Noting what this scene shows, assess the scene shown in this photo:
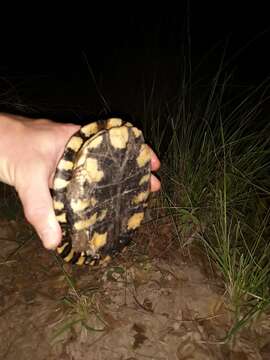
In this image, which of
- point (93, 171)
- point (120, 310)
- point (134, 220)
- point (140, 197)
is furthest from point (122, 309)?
point (93, 171)

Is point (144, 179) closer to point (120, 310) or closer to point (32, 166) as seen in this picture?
point (32, 166)

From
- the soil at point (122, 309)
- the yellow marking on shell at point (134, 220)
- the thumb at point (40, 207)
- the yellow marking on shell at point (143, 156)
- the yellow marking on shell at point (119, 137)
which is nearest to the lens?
the thumb at point (40, 207)

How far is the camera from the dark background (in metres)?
4.32

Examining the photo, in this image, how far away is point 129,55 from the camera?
5.10 m

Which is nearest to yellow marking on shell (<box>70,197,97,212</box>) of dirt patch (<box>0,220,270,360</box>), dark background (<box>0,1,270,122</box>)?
dirt patch (<box>0,220,270,360</box>)

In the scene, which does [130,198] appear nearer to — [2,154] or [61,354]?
[2,154]

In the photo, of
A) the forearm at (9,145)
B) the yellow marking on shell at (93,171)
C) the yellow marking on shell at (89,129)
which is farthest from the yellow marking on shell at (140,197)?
the forearm at (9,145)

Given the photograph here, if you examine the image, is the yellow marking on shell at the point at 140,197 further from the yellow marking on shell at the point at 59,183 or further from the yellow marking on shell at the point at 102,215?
the yellow marking on shell at the point at 59,183

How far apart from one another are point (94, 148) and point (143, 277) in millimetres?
1034

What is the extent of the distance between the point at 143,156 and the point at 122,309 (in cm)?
89

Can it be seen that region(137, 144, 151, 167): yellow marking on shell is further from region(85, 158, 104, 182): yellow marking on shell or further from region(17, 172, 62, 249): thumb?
region(17, 172, 62, 249): thumb

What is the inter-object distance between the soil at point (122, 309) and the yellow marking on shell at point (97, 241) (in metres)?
0.41

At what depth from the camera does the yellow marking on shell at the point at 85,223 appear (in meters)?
1.33

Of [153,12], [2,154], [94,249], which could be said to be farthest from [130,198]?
[153,12]
